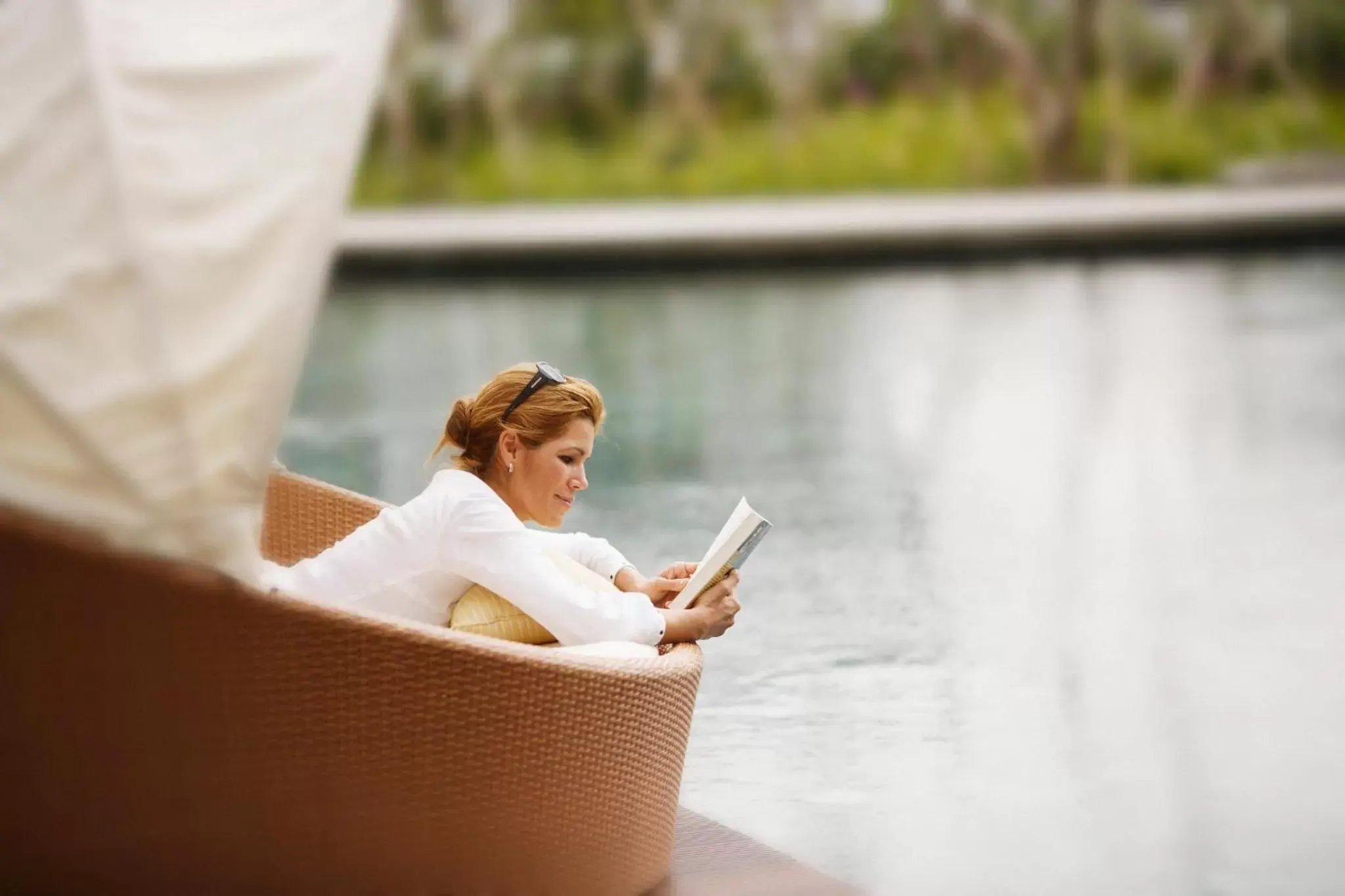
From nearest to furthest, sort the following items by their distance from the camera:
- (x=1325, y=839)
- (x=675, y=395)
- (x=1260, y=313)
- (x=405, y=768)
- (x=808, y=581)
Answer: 1. (x=405, y=768)
2. (x=1325, y=839)
3. (x=808, y=581)
4. (x=675, y=395)
5. (x=1260, y=313)

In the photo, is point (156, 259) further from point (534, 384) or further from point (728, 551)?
point (728, 551)

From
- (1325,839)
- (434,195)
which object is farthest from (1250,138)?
(1325,839)

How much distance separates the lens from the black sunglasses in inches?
99.2

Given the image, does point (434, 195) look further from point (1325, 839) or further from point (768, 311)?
point (1325, 839)

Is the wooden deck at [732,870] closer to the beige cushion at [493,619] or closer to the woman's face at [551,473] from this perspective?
the beige cushion at [493,619]

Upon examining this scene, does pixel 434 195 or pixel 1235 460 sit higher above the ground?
pixel 434 195

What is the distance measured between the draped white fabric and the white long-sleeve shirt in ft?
1.47

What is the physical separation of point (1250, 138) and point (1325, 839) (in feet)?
45.6

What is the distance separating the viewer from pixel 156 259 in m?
1.93

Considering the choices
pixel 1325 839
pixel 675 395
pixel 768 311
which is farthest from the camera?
pixel 768 311

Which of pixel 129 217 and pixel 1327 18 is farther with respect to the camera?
pixel 1327 18

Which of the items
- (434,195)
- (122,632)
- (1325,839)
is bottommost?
(1325,839)

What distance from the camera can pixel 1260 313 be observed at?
8641mm

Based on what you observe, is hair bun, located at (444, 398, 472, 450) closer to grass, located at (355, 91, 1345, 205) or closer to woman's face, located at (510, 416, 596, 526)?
woman's face, located at (510, 416, 596, 526)
